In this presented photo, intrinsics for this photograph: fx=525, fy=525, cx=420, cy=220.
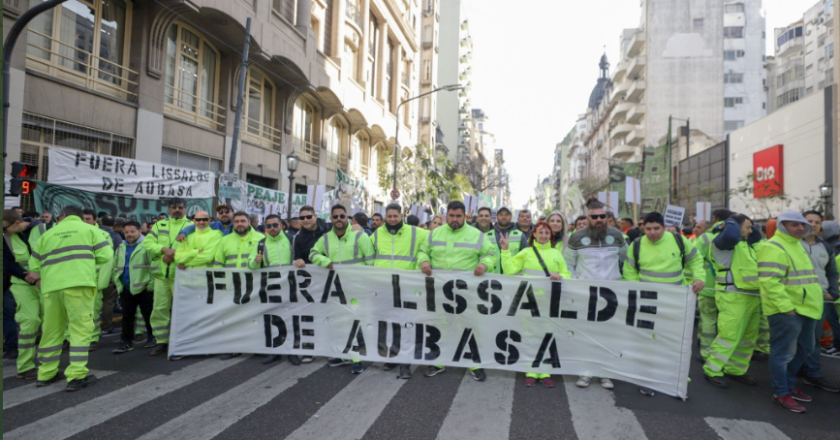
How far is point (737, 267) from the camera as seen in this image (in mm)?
5926

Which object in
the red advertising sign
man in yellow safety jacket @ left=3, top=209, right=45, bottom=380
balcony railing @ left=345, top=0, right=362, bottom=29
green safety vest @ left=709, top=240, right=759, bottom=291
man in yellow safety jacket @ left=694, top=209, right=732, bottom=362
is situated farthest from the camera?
balcony railing @ left=345, top=0, right=362, bottom=29

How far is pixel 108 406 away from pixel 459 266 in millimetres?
3731

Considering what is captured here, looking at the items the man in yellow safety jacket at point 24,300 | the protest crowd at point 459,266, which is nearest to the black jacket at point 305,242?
the protest crowd at point 459,266

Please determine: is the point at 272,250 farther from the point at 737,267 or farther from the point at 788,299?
the point at 788,299

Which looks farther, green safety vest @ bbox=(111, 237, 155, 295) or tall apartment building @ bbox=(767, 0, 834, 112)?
tall apartment building @ bbox=(767, 0, 834, 112)

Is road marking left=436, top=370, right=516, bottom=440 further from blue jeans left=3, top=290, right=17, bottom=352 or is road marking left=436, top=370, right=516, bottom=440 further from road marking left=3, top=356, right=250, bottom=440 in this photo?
blue jeans left=3, top=290, right=17, bottom=352

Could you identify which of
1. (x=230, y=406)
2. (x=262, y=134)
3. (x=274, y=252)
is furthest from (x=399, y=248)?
(x=262, y=134)

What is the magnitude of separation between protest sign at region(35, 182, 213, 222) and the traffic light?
0.37 m

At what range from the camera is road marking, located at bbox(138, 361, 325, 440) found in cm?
416

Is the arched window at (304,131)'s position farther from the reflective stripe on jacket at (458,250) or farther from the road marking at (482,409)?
the road marking at (482,409)

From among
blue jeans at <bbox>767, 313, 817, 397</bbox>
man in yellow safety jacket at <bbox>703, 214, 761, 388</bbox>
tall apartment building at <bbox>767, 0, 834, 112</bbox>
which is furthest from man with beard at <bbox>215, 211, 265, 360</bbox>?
tall apartment building at <bbox>767, 0, 834, 112</bbox>

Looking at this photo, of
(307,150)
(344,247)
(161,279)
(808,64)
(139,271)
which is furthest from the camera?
(808,64)

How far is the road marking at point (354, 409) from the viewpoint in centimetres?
415

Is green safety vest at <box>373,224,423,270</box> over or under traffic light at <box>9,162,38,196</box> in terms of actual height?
under
